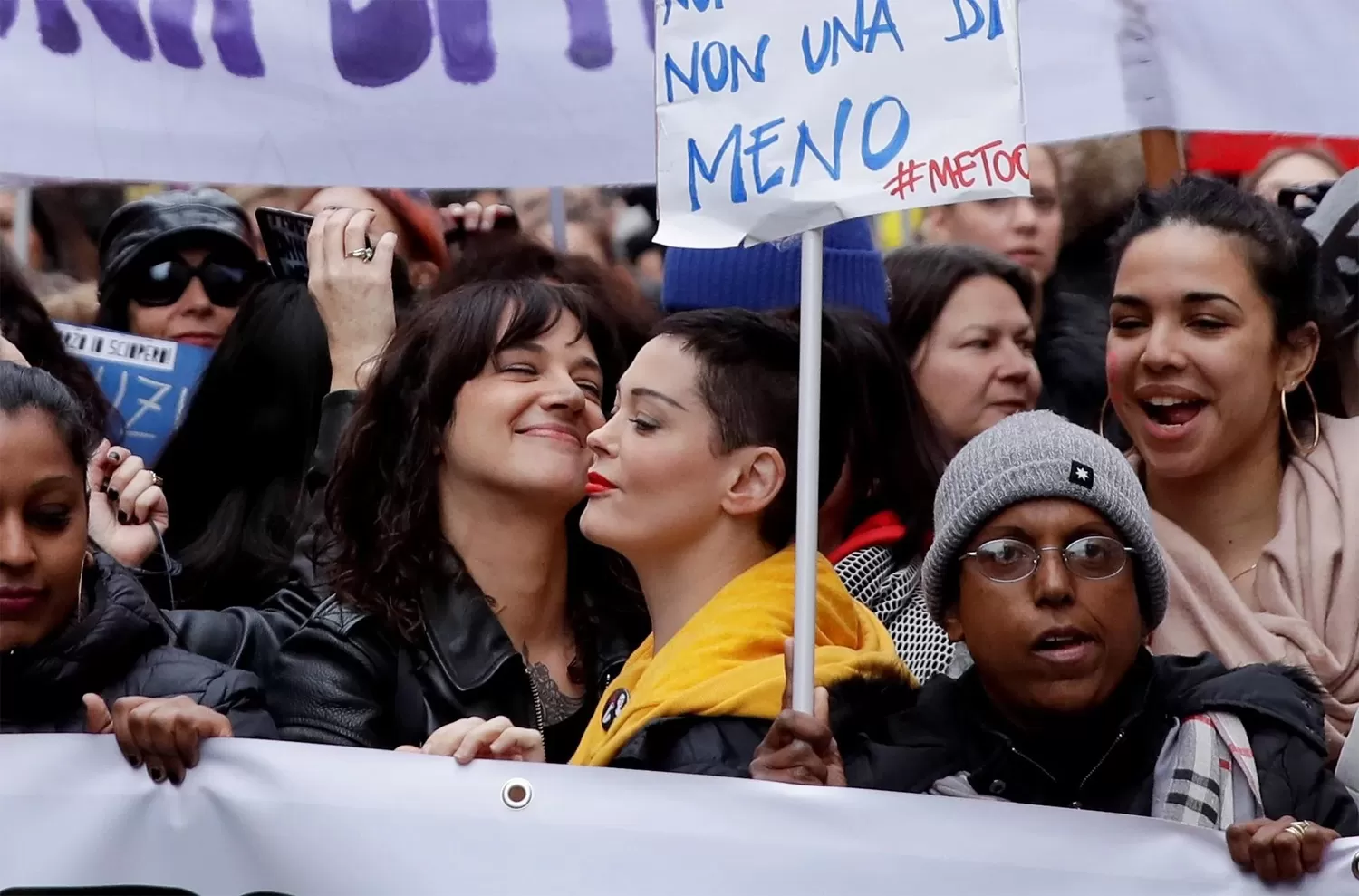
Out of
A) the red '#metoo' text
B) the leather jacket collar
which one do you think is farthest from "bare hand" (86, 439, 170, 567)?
the red '#metoo' text

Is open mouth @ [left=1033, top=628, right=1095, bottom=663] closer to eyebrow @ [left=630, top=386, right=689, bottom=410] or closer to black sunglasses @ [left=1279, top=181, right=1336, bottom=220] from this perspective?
eyebrow @ [left=630, top=386, right=689, bottom=410]

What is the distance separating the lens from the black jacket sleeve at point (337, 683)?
3801mm

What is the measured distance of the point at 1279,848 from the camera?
3004 millimetres

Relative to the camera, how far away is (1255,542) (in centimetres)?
410

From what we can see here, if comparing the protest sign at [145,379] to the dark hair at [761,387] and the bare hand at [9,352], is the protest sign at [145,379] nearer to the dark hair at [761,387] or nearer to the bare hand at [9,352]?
the bare hand at [9,352]

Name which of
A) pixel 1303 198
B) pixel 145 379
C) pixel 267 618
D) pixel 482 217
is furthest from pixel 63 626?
pixel 1303 198

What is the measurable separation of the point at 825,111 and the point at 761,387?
65 cm

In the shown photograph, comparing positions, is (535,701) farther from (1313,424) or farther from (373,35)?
(1313,424)

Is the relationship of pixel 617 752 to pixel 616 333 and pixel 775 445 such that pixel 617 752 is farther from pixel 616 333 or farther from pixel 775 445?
pixel 616 333

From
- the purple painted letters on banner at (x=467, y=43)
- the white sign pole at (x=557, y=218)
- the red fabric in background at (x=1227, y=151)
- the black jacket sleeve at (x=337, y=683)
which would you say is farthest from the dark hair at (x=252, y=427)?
the red fabric in background at (x=1227, y=151)

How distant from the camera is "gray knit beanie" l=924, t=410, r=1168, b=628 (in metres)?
3.40

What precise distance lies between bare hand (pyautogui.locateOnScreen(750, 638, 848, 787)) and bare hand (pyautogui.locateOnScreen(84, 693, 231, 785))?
0.78m

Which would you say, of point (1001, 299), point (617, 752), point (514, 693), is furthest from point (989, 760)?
point (1001, 299)

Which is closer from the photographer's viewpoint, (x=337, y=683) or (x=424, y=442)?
(x=337, y=683)
